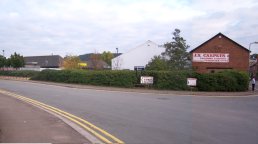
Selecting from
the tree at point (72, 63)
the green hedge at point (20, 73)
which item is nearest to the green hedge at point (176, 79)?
the green hedge at point (20, 73)

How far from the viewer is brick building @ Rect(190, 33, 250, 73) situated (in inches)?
2196

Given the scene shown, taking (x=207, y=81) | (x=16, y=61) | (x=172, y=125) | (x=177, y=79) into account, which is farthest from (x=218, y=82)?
(x=16, y=61)

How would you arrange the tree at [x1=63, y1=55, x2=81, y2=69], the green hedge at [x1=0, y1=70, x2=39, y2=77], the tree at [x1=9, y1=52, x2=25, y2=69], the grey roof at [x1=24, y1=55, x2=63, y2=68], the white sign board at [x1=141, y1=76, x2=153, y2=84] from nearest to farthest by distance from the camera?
the white sign board at [x1=141, y1=76, x2=153, y2=84], the green hedge at [x1=0, y1=70, x2=39, y2=77], the tree at [x1=63, y1=55, x2=81, y2=69], the tree at [x1=9, y1=52, x2=25, y2=69], the grey roof at [x1=24, y1=55, x2=63, y2=68]

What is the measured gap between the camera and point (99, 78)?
40844mm

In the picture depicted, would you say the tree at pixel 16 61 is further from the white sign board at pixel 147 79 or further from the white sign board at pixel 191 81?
the white sign board at pixel 191 81

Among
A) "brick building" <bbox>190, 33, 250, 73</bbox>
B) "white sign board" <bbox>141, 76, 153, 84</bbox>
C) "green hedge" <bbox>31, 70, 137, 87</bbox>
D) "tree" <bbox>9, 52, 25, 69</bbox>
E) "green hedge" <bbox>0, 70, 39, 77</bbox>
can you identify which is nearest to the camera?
"white sign board" <bbox>141, 76, 153, 84</bbox>

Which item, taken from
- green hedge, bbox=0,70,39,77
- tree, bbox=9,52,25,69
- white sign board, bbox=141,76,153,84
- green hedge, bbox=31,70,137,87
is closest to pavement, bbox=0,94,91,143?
white sign board, bbox=141,76,153,84

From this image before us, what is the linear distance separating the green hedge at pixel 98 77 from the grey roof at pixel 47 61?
65.0m

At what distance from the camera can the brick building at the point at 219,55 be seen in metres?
55.8

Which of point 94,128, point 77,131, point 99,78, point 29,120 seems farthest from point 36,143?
point 99,78

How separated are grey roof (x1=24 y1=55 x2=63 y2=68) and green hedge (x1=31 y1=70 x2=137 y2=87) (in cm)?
6500

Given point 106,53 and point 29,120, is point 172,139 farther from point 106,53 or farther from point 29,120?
point 106,53

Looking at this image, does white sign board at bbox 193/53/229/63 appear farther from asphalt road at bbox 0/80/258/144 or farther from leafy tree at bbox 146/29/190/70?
asphalt road at bbox 0/80/258/144

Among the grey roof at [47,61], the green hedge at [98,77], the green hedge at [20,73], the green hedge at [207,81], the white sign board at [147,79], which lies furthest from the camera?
the grey roof at [47,61]
